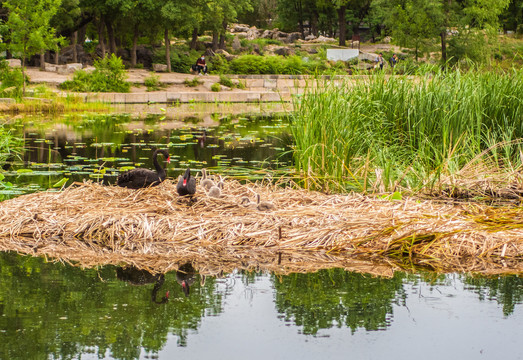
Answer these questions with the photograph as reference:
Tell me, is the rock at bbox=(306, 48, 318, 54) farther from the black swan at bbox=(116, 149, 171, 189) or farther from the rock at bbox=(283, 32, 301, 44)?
the black swan at bbox=(116, 149, 171, 189)

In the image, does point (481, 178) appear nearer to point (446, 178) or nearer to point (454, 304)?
point (446, 178)

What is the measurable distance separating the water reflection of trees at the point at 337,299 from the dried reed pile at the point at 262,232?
30 cm

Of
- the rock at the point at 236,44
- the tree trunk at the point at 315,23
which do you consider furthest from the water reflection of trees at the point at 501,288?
the tree trunk at the point at 315,23

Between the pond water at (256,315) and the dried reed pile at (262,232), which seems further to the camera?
the dried reed pile at (262,232)

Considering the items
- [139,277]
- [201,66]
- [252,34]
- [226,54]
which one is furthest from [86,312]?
[252,34]

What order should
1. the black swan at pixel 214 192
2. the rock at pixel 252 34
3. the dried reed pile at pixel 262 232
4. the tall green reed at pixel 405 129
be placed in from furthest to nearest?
the rock at pixel 252 34 < the tall green reed at pixel 405 129 < the black swan at pixel 214 192 < the dried reed pile at pixel 262 232

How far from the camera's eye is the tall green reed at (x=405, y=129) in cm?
871

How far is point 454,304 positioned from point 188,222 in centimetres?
284

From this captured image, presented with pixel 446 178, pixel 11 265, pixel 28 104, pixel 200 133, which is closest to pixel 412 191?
pixel 446 178

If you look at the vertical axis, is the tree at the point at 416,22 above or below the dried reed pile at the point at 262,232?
above

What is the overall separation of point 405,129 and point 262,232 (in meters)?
4.21

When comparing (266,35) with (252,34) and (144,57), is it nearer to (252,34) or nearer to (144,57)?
(252,34)

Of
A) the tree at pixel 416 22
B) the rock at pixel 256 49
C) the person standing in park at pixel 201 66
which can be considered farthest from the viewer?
the rock at pixel 256 49

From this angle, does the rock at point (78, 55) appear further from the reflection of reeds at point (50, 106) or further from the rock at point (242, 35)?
the rock at point (242, 35)
